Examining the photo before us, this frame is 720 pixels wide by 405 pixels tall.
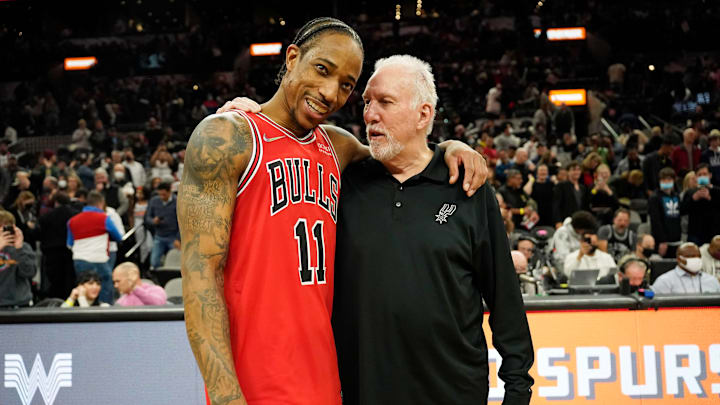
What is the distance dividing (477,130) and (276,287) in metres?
16.2

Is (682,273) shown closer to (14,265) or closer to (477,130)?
(14,265)

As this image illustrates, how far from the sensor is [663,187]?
10.4 metres

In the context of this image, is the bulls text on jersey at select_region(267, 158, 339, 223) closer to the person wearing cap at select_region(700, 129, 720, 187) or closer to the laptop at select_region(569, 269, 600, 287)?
the laptop at select_region(569, 269, 600, 287)

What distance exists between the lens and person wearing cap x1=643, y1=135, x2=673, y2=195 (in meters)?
12.2

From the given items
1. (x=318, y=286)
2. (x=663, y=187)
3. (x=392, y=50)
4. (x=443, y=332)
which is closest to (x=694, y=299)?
(x=443, y=332)

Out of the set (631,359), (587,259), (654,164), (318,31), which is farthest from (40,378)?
(654,164)

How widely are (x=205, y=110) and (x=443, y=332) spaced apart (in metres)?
20.1

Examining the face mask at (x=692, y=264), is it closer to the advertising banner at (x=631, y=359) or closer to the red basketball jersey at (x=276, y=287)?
the advertising banner at (x=631, y=359)

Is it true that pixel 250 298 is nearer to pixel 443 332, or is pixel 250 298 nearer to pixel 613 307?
pixel 443 332

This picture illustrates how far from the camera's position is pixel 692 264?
24.2 feet

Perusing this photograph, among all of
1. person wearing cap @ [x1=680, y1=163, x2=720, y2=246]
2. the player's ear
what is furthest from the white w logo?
person wearing cap @ [x1=680, y1=163, x2=720, y2=246]

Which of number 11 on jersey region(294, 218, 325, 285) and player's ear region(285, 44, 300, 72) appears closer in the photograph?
number 11 on jersey region(294, 218, 325, 285)

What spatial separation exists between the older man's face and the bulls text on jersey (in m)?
0.26

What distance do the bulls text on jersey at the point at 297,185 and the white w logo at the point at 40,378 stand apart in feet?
8.29
